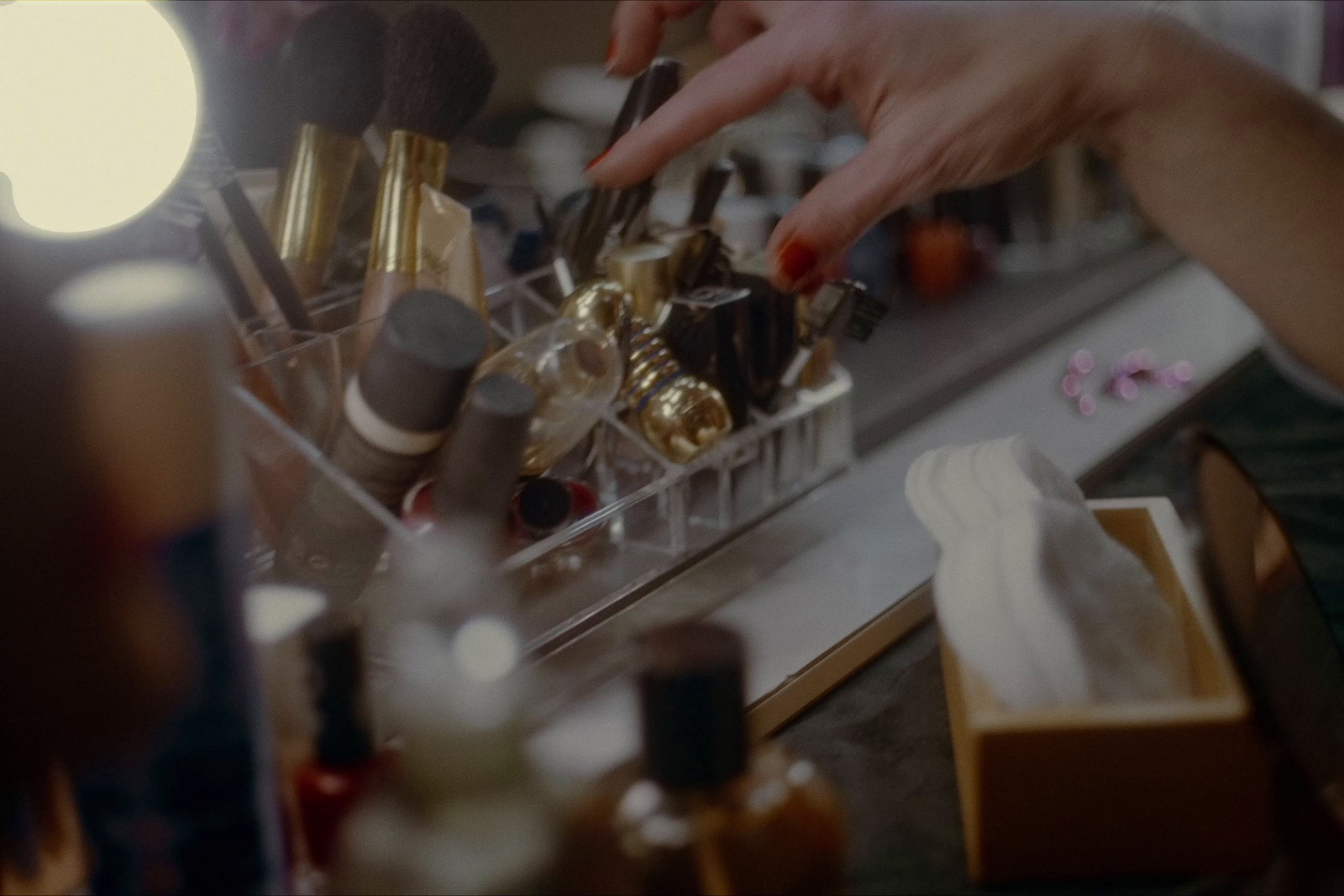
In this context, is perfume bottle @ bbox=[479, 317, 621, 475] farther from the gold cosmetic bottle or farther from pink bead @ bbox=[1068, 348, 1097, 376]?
pink bead @ bbox=[1068, 348, 1097, 376]

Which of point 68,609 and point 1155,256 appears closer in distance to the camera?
point 68,609

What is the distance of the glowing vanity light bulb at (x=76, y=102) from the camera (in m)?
0.32

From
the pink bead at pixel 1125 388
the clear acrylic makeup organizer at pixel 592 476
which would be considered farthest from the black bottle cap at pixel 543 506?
the pink bead at pixel 1125 388

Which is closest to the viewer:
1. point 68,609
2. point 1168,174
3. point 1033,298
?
point 68,609

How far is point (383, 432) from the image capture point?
Answer: 37 centimetres

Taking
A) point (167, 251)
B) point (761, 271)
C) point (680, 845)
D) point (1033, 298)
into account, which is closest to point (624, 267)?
point (761, 271)

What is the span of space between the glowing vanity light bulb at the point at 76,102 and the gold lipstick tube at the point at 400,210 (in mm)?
140

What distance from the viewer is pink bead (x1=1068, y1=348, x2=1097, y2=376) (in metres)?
0.80

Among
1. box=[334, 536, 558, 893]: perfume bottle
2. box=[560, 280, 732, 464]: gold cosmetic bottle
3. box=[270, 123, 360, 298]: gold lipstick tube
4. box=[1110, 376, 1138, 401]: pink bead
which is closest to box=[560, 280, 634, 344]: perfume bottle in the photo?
box=[560, 280, 732, 464]: gold cosmetic bottle

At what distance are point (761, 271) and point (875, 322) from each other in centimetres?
6

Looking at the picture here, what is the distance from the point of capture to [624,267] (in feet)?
1.74

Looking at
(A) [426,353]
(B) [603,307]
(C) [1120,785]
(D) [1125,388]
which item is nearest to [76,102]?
(A) [426,353]

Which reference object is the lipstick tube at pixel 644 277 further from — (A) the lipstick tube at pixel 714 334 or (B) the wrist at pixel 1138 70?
(B) the wrist at pixel 1138 70

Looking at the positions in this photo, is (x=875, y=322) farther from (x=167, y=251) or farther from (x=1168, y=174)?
(x=167, y=251)
